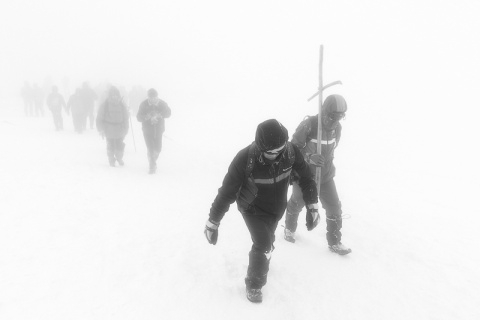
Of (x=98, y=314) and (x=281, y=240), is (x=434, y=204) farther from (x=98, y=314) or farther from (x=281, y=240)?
(x=98, y=314)

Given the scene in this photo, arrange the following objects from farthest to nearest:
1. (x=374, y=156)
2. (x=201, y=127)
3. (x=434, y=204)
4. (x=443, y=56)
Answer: (x=443, y=56)
(x=201, y=127)
(x=374, y=156)
(x=434, y=204)

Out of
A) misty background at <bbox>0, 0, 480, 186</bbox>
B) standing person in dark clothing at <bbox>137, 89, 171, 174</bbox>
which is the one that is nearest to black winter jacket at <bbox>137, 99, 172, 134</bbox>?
standing person in dark clothing at <bbox>137, 89, 171, 174</bbox>

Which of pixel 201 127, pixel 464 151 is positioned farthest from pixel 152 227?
pixel 201 127

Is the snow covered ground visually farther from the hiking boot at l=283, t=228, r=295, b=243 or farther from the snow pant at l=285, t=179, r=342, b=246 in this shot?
the snow pant at l=285, t=179, r=342, b=246

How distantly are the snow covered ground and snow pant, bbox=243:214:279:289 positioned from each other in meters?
0.28

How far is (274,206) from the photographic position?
349 cm

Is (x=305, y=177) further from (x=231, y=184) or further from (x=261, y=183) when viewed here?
(x=231, y=184)

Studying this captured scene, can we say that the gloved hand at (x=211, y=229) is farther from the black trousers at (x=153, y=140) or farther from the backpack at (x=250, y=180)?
the black trousers at (x=153, y=140)

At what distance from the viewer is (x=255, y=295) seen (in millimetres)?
3695

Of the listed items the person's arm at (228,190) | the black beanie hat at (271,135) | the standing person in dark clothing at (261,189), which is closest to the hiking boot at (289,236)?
the standing person in dark clothing at (261,189)

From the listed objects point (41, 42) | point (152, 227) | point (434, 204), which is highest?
point (41, 42)


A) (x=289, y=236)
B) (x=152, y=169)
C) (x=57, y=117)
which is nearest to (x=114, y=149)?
(x=152, y=169)

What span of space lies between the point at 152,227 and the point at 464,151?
71.2 feet

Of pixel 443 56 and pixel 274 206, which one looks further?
pixel 443 56
